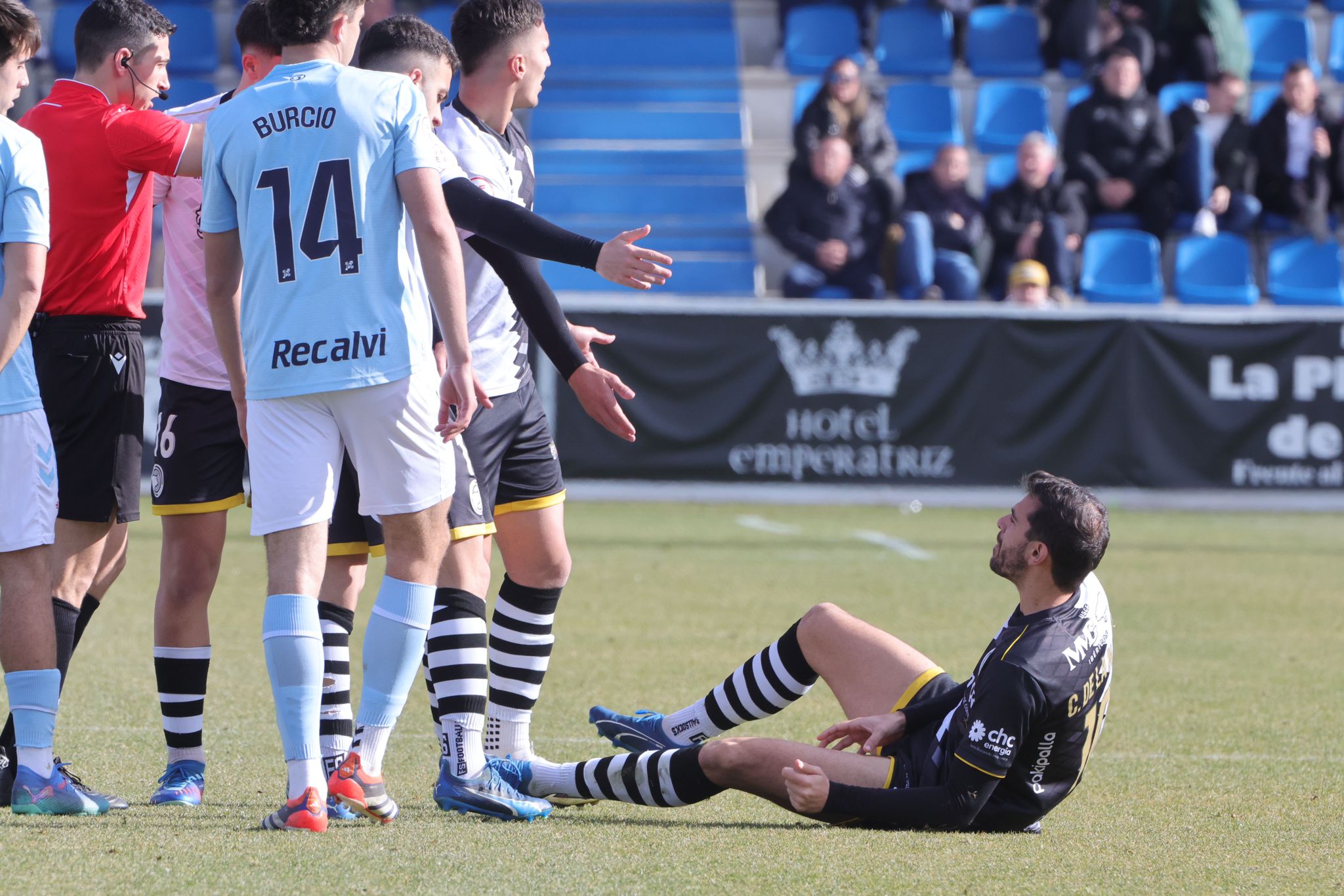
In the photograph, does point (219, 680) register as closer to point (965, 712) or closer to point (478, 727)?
point (478, 727)

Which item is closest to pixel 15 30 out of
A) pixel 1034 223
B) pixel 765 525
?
pixel 765 525

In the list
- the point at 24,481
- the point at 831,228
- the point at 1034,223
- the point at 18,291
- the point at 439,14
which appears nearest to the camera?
the point at 18,291

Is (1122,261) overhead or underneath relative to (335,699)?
overhead

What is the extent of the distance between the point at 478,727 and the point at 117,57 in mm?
2036

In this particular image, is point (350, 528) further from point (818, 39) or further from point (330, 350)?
point (818, 39)

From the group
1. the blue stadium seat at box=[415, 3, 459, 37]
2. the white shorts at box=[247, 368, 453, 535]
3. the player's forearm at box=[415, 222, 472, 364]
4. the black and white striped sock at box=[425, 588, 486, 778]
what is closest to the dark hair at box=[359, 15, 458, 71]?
the player's forearm at box=[415, 222, 472, 364]

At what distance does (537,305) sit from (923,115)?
1420 centimetres

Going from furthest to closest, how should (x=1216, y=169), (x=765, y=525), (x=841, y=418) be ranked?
(x=1216, y=169), (x=841, y=418), (x=765, y=525)

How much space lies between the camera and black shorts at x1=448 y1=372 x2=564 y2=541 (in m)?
4.39

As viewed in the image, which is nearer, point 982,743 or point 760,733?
point 982,743

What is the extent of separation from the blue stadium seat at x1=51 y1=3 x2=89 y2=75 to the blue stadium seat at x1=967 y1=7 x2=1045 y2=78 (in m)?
9.82

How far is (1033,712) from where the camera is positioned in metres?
3.92

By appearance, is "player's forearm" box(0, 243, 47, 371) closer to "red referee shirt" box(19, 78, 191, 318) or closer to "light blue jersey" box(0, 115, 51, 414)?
"light blue jersey" box(0, 115, 51, 414)

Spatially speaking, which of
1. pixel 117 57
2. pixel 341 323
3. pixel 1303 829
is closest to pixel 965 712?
pixel 1303 829
